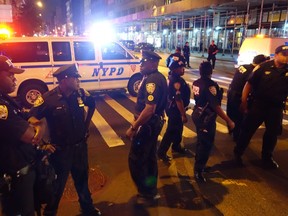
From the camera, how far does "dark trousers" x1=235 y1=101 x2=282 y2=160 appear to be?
4.67 meters

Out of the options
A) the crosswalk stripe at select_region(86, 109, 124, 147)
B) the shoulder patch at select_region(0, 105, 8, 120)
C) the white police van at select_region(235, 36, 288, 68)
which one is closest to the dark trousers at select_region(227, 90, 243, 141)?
the crosswalk stripe at select_region(86, 109, 124, 147)

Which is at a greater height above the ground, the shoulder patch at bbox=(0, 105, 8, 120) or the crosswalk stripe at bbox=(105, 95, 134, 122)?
the shoulder patch at bbox=(0, 105, 8, 120)

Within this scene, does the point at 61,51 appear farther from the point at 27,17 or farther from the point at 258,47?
the point at 27,17

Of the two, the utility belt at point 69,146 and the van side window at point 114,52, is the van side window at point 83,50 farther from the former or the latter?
the utility belt at point 69,146

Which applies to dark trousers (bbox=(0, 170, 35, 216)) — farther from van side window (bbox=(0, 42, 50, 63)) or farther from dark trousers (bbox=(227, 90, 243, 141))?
van side window (bbox=(0, 42, 50, 63))

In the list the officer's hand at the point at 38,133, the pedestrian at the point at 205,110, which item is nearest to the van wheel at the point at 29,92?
the pedestrian at the point at 205,110

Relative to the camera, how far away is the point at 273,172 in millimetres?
4684

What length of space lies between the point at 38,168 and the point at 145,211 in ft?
5.13

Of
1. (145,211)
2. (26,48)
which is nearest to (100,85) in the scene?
(26,48)

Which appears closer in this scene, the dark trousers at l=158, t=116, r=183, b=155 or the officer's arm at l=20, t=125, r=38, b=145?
the officer's arm at l=20, t=125, r=38, b=145

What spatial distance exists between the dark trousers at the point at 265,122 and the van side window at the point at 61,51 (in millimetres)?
6106

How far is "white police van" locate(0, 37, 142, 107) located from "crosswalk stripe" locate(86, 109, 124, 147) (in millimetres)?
1880

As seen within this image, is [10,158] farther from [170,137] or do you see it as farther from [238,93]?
[238,93]

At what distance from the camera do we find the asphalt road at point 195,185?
146 inches
